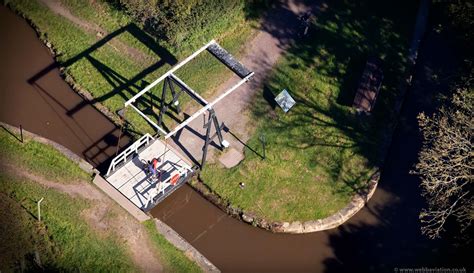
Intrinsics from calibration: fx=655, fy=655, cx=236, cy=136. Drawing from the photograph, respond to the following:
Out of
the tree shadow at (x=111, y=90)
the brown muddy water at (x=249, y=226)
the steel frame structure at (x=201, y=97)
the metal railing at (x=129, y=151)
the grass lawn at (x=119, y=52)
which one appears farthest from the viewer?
the grass lawn at (x=119, y=52)

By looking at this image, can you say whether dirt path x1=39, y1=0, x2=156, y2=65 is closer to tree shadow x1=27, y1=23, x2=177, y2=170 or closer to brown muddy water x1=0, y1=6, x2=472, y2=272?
tree shadow x1=27, y1=23, x2=177, y2=170

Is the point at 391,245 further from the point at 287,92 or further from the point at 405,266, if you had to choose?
the point at 287,92

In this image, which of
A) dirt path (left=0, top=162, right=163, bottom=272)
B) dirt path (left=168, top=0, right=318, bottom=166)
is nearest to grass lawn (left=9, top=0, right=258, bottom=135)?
dirt path (left=168, top=0, right=318, bottom=166)

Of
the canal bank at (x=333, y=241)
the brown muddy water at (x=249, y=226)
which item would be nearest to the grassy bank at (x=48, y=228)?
the brown muddy water at (x=249, y=226)

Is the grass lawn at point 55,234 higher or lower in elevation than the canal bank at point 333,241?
higher

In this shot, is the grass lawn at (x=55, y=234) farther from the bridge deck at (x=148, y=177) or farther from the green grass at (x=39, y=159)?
the bridge deck at (x=148, y=177)

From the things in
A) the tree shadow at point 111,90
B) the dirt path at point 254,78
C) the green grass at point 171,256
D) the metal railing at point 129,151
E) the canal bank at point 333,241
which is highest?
the tree shadow at point 111,90
